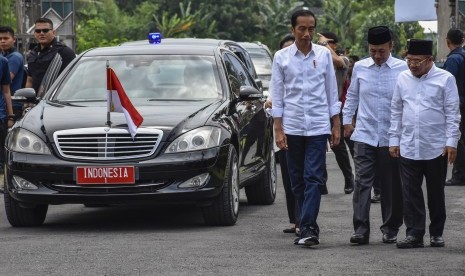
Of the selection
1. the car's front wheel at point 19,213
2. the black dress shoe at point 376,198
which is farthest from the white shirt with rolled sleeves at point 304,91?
the black dress shoe at point 376,198

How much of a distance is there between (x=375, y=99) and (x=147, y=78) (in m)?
2.92

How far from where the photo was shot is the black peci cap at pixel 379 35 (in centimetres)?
1112

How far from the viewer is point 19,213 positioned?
12.5 meters

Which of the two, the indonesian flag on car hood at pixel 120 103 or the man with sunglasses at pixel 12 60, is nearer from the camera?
the indonesian flag on car hood at pixel 120 103

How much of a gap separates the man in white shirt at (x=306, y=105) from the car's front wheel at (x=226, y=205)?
1.30 meters

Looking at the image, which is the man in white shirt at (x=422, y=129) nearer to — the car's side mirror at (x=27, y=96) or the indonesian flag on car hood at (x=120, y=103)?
the indonesian flag on car hood at (x=120, y=103)

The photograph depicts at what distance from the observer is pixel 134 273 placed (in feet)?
30.2

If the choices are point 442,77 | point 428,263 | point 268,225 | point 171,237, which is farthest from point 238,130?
point 428,263

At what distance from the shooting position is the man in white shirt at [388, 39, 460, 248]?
10.8 meters

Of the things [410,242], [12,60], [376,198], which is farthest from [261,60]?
[410,242]

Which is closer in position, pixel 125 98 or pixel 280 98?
pixel 280 98

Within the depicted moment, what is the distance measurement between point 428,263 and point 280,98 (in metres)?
2.04

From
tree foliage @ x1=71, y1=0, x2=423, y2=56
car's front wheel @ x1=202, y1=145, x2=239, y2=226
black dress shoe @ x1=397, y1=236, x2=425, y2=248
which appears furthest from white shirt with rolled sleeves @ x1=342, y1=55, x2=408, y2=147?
tree foliage @ x1=71, y1=0, x2=423, y2=56

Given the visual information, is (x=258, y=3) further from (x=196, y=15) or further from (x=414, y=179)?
(x=414, y=179)
